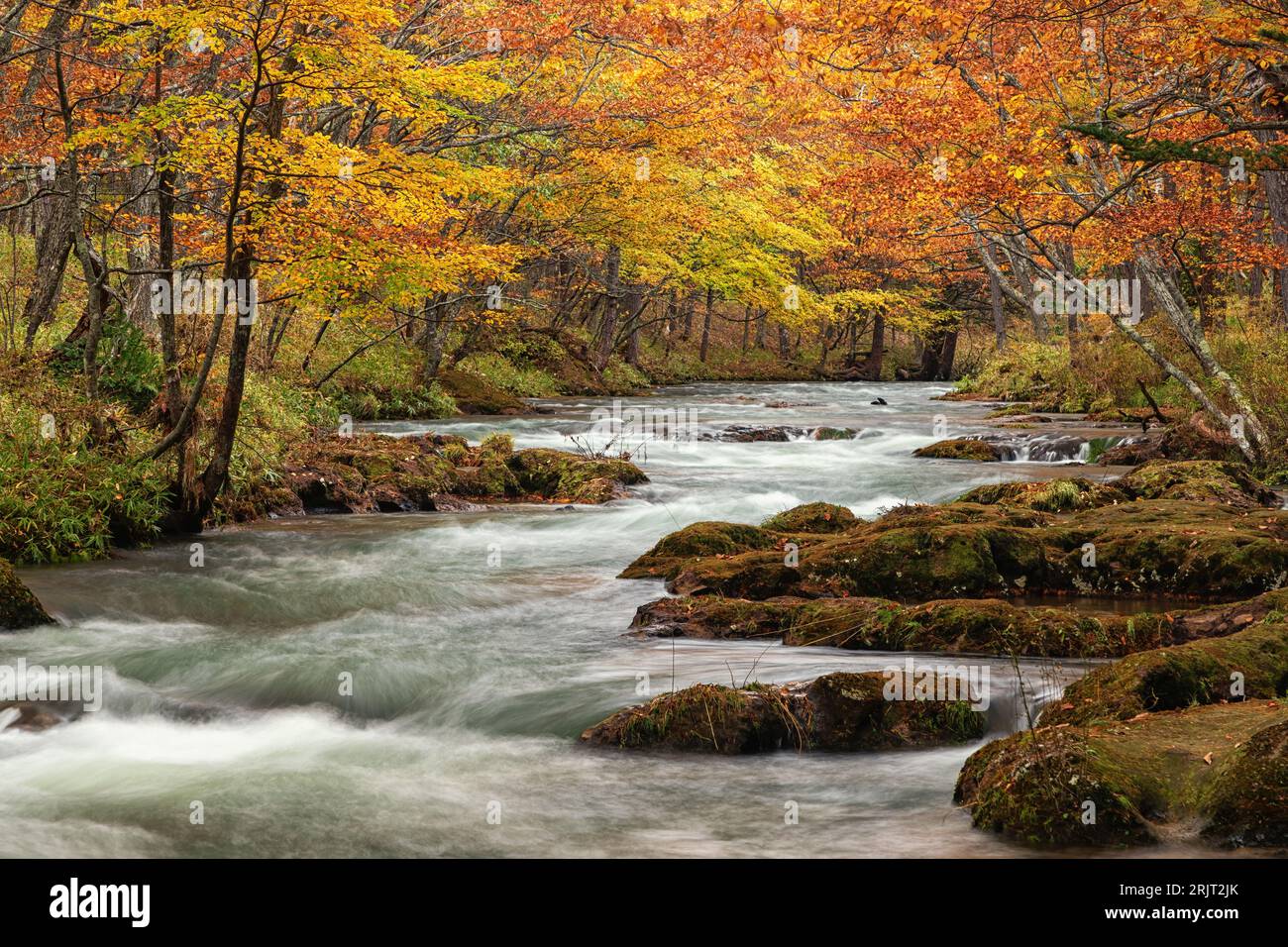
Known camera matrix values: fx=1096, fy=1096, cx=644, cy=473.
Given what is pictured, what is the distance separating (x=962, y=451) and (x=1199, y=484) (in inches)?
244

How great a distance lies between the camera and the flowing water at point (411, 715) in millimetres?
4906

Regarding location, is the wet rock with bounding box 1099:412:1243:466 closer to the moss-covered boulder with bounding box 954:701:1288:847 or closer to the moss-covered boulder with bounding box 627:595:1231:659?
the moss-covered boulder with bounding box 627:595:1231:659

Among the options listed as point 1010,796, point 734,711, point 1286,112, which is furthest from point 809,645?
point 1286,112

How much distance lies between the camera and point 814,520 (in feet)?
35.4

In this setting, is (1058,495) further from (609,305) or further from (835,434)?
(609,305)

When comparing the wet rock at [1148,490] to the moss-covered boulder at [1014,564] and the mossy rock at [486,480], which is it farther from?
the mossy rock at [486,480]

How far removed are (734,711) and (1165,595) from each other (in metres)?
4.32

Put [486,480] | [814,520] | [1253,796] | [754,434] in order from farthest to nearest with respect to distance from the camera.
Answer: [754,434] < [486,480] < [814,520] < [1253,796]

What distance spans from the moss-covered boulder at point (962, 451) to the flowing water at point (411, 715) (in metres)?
6.58

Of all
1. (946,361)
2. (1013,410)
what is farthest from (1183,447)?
(946,361)

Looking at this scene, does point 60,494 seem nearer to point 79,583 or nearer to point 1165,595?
point 79,583

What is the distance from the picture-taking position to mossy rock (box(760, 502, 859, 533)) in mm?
10680

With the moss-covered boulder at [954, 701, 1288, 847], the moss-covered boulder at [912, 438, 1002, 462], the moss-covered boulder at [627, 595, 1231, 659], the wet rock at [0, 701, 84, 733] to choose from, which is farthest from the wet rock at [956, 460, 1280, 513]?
the wet rock at [0, 701, 84, 733]

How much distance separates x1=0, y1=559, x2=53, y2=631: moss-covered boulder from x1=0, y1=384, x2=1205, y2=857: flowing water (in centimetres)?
17
